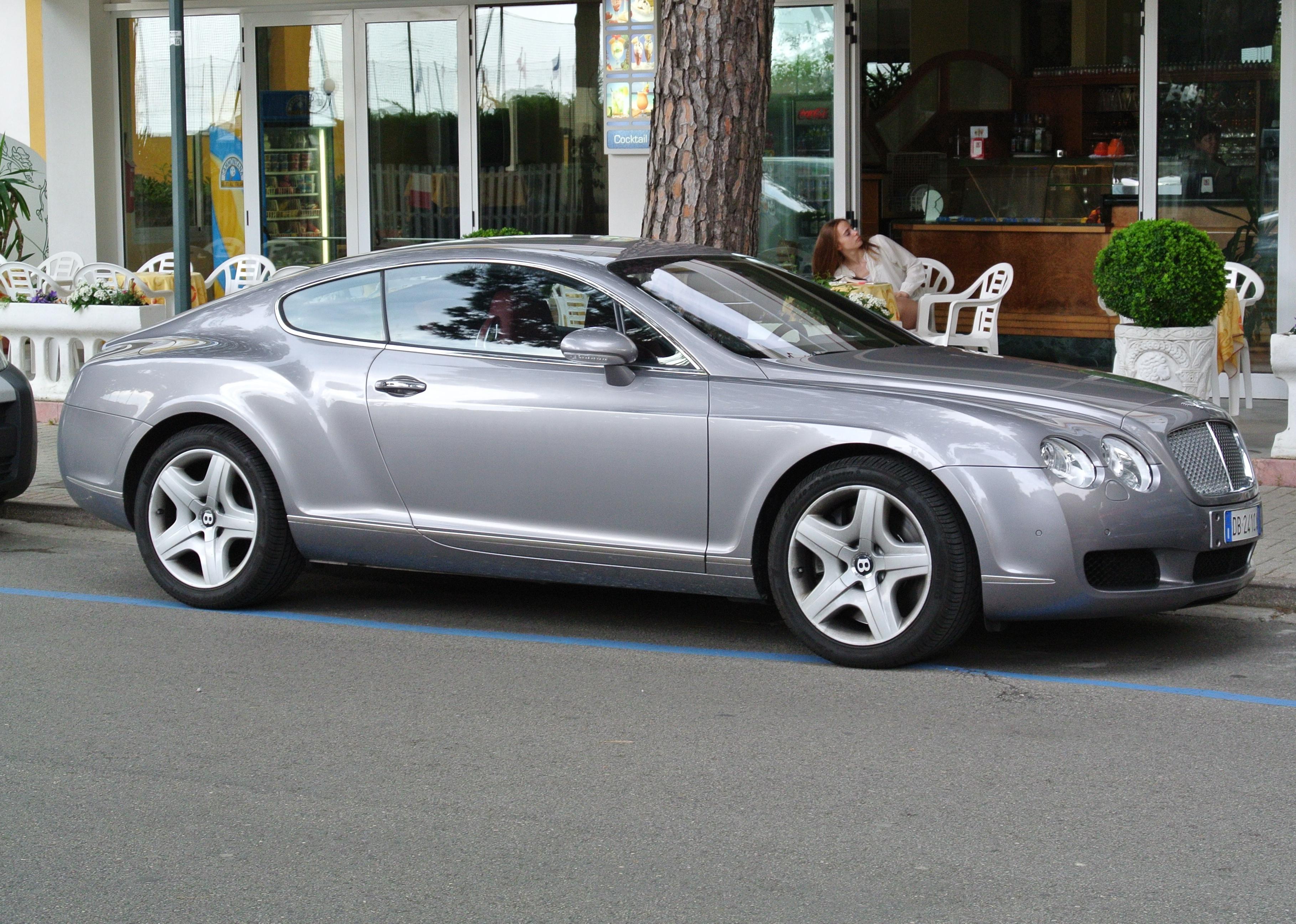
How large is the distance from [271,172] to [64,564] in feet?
27.6

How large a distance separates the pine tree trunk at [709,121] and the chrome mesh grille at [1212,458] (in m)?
4.09

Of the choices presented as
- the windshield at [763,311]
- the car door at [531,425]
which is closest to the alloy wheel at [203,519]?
the car door at [531,425]

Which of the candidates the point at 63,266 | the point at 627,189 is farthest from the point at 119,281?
the point at 627,189

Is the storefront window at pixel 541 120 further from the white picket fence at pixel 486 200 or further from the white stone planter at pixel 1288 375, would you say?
the white stone planter at pixel 1288 375

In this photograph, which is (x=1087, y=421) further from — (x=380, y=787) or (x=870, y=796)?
(x=380, y=787)

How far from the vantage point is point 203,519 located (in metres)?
6.76

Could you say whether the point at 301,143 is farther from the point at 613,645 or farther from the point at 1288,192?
Result: the point at 613,645

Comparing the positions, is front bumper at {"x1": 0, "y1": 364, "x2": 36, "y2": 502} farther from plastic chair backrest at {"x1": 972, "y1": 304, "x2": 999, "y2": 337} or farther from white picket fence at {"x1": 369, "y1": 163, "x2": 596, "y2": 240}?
plastic chair backrest at {"x1": 972, "y1": 304, "x2": 999, "y2": 337}

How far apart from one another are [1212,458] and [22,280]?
10677 millimetres

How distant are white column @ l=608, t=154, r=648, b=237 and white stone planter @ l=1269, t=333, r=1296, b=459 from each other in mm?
5637

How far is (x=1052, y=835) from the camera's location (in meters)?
4.08

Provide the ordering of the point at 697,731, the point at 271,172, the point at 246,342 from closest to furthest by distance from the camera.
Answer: the point at 697,731 → the point at 246,342 → the point at 271,172

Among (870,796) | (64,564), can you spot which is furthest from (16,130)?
(870,796)

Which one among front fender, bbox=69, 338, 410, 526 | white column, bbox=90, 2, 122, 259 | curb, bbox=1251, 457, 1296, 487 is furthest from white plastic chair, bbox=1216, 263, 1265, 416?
white column, bbox=90, 2, 122, 259
